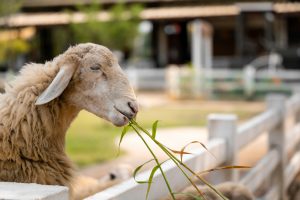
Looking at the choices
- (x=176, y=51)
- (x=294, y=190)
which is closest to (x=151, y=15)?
(x=176, y=51)

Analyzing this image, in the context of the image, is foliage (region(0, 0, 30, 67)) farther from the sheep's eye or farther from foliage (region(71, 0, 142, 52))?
the sheep's eye

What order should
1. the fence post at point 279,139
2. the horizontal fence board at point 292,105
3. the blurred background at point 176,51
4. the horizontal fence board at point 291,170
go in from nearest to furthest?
1. the fence post at point 279,139
2. the horizontal fence board at point 291,170
3. the horizontal fence board at point 292,105
4. the blurred background at point 176,51

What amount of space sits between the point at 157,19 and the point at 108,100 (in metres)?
25.6

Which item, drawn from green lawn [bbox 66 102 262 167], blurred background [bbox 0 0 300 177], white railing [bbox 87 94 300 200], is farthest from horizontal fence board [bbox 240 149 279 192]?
blurred background [bbox 0 0 300 177]

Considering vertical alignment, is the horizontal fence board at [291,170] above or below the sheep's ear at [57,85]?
below

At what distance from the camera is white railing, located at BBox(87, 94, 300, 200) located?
2.83 m

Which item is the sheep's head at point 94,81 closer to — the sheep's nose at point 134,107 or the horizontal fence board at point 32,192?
the sheep's nose at point 134,107

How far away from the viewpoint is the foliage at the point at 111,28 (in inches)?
836

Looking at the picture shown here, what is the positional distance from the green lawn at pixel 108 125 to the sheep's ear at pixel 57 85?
20.5ft

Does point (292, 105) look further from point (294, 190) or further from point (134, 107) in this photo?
point (134, 107)

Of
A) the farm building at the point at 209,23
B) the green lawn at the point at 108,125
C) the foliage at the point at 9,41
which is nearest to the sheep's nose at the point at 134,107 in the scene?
the green lawn at the point at 108,125

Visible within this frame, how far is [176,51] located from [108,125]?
57.9 feet

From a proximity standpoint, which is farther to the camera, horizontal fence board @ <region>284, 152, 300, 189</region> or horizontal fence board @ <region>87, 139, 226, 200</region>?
horizontal fence board @ <region>284, 152, 300, 189</region>

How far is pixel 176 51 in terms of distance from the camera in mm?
31641
